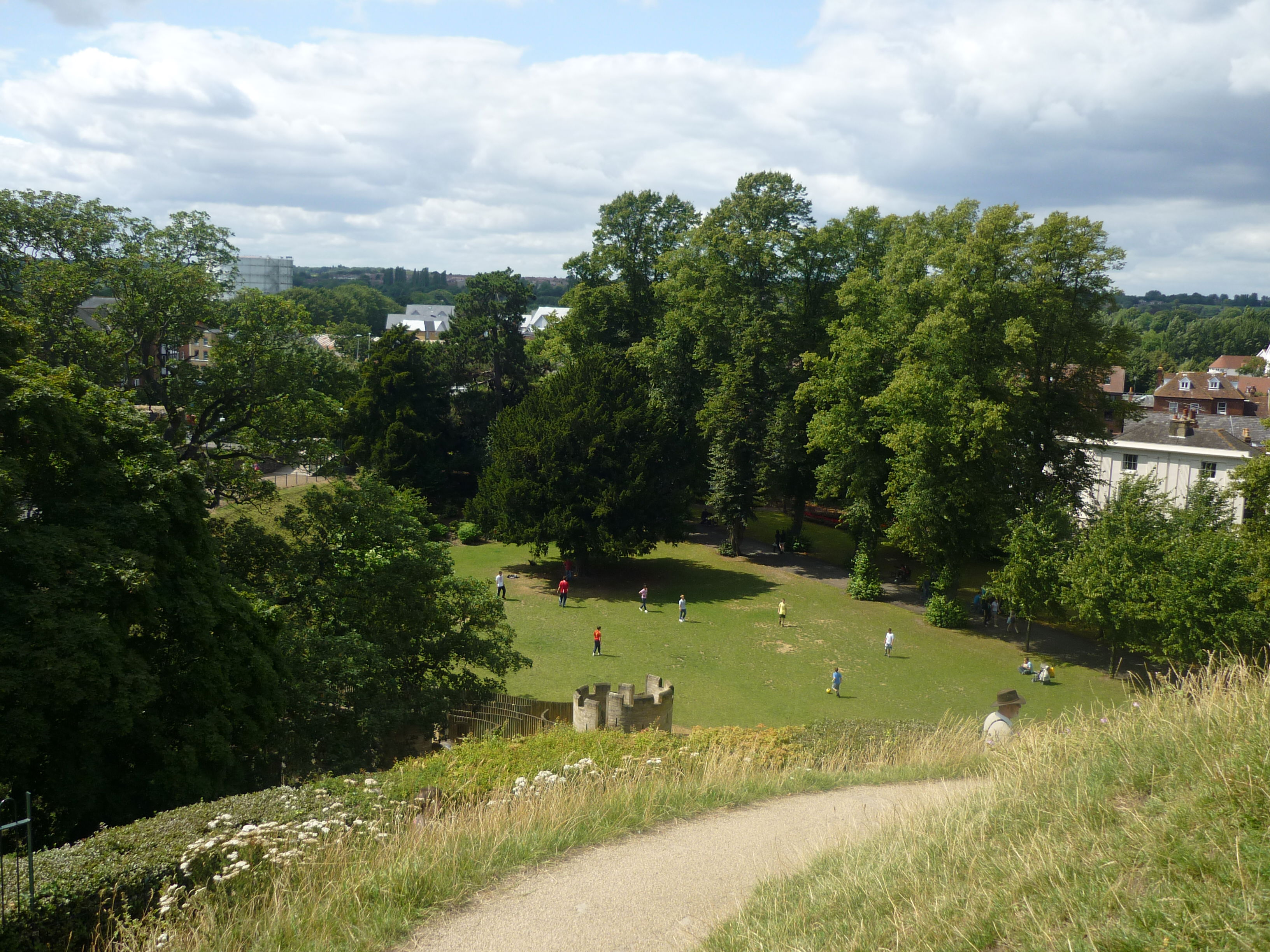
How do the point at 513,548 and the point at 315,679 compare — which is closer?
the point at 315,679

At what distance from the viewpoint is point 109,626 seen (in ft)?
36.4

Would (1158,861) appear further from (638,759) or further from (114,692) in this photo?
(114,692)

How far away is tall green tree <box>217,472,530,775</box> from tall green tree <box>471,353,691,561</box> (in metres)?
13.0

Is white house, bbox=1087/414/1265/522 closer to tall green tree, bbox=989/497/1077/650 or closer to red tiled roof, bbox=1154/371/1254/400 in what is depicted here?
tall green tree, bbox=989/497/1077/650

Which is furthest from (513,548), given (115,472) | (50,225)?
A: (115,472)

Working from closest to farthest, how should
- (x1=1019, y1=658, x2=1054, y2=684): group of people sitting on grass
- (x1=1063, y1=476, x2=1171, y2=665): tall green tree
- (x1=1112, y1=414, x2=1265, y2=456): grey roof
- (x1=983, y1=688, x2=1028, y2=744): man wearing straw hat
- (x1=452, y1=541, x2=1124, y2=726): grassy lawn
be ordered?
(x1=983, y1=688, x2=1028, y2=744): man wearing straw hat < (x1=452, y1=541, x2=1124, y2=726): grassy lawn < (x1=1063, y1=476, x2=1171, y2=665): tall green tree < (x1=1019, y1=658, x2=1054, y2=684): group of people sitting on grass < (x1=1112, y1=414, x2=1265, y2=456): grey roof

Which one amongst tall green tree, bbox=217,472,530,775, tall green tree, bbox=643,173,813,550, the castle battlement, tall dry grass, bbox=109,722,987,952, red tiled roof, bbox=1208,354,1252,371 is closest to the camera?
tall dry grass, bbox=109,722,987,952

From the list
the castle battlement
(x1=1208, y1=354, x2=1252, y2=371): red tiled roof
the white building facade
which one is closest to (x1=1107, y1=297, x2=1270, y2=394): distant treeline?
(x1=1208, y1=354, x2=1252, y2=371): red tiled roof

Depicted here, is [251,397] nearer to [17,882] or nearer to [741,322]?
[17,882]

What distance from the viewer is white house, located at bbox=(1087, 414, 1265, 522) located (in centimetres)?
4034

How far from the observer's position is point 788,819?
9.46 metres

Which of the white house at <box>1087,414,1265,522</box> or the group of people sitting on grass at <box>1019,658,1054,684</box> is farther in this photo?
the white house at <box>1087,414,1265,522</box>

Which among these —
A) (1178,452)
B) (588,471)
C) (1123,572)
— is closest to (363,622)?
(588,471)

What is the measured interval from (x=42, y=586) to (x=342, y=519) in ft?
30.3
